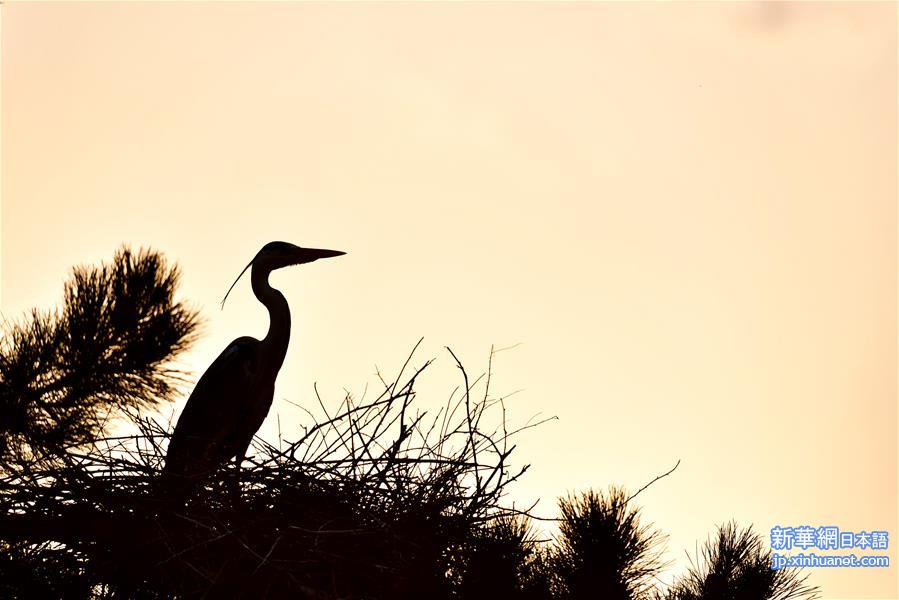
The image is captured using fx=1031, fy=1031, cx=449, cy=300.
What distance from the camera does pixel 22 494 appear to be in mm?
2607

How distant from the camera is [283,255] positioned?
5.30 m

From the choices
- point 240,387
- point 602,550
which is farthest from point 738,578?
point 240,387

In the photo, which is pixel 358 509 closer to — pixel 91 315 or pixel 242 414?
pixel 242 414

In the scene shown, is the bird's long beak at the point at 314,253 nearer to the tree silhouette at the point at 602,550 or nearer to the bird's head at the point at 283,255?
the bird's head at the point at 283,255

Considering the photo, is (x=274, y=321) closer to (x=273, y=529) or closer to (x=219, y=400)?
(x=219, y=400)

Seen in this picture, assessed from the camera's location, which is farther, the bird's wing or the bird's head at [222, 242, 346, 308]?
Result: the bird's head at [222, 242, 346, 308]

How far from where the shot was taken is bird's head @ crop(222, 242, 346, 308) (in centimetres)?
526

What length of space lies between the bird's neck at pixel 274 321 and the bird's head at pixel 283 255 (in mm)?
79

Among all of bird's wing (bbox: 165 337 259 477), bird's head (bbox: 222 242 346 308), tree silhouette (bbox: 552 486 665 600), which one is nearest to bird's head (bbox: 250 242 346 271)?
bird's head (bbox: 222 242 346 308)

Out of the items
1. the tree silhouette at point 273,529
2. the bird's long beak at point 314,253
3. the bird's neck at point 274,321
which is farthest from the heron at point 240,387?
the tree silhouette at point 273,529

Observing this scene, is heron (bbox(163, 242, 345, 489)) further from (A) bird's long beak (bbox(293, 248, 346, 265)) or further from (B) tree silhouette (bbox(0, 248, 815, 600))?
(B) tree silhouette (bbox(0, 248, 815, 600))

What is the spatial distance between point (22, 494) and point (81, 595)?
0.32 metres

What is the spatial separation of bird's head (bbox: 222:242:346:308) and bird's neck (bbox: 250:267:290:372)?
8 centimetres

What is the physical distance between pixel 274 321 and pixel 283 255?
44cm
